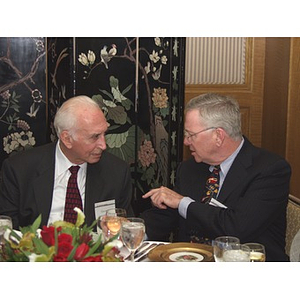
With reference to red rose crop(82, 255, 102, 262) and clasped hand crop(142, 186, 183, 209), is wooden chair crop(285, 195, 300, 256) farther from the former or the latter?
red rose crop(82, 255, 102, 262)

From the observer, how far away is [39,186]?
8.37 ft

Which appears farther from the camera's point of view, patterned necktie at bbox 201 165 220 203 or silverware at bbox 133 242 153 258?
patterned necktie at bbox 201 165 220 203

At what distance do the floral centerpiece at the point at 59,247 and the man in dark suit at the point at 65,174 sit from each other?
1244 millimetres

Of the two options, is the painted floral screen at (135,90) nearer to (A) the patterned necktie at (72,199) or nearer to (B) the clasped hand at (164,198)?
(A) the patterned necktie at (72,199)

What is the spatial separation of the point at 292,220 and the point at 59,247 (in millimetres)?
1788

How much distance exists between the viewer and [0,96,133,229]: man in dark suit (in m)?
2.55

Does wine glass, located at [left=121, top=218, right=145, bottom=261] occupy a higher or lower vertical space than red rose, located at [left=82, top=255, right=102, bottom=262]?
lower

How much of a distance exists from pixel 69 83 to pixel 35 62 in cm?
93

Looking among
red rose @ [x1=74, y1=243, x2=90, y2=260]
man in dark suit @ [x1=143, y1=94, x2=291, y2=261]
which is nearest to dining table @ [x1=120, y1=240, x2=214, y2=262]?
man in dark suit @ [x1=143, y1=94, x2=291, y2=261]

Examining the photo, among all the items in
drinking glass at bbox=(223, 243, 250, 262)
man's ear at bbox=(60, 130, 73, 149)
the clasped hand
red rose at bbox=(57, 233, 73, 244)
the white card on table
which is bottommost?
the white card on table

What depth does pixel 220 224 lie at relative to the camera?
7.57 ft

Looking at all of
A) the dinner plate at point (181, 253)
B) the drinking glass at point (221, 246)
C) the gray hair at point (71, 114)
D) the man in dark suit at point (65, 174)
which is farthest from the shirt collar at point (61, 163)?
the drinking glass at point (221, 246)
